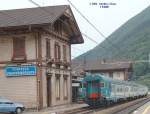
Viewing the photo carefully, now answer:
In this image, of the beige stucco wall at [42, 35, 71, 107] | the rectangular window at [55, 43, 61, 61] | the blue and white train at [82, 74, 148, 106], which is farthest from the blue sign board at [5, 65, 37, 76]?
the blue and white train at [82, 74, 148, 106]

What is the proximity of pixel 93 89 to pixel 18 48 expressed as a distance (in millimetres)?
7109

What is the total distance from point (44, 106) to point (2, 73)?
4.37 meters

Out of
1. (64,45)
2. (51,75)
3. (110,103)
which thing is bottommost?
(110,103)

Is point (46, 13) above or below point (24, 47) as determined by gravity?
above

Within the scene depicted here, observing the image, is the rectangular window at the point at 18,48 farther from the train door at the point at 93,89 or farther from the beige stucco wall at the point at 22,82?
the train door at the point at 93,89

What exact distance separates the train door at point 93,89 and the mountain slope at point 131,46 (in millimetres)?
45683

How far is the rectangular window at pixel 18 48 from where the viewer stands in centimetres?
3900

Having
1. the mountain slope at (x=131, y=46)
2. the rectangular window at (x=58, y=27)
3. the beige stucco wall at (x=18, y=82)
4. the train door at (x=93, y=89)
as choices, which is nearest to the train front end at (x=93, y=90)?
the train door at (x=93, y=89)

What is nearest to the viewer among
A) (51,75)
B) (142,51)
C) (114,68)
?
(51,75)

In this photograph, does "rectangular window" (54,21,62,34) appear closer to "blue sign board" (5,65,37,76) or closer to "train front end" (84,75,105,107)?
"train front end" (84,75,105,107)

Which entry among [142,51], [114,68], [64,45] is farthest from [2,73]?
[142,51]

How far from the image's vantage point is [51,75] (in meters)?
41.1

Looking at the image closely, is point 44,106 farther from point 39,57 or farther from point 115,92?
point 115,92

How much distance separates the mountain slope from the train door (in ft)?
150
